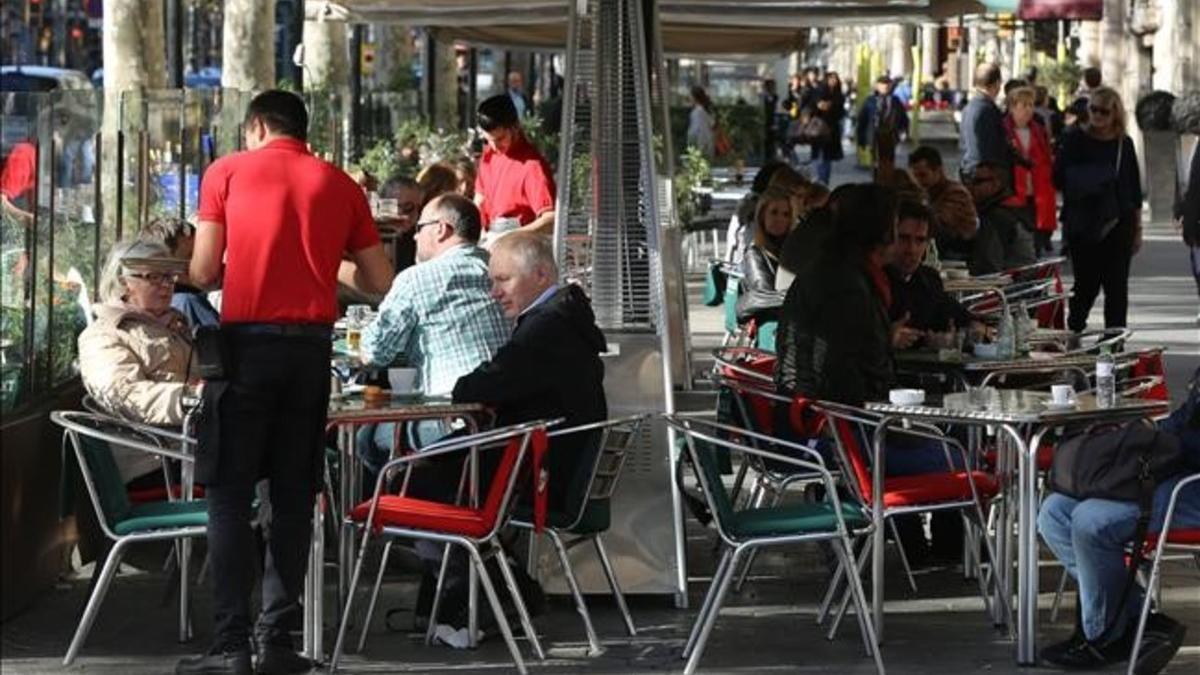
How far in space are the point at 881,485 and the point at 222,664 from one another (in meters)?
2.13

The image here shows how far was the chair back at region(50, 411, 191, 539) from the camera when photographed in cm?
895

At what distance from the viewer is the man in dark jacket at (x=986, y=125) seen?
21469 millimetres

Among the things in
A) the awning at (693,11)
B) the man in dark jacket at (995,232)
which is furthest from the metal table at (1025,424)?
the awning at (693,11)

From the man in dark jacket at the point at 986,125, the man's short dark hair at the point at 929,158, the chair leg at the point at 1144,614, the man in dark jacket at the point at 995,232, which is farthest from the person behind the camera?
the man in dark jacket at the point at 986,125

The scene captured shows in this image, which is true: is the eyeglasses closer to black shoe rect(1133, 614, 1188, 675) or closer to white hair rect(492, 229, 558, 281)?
white hair rect(492, 229, 558, 281)

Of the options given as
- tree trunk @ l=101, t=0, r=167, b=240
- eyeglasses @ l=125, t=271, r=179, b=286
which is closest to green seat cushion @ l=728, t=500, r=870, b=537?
eyeglasses @ l=125, t=271, r=179, b=286

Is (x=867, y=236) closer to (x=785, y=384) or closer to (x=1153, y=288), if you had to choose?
(x=785, y=384)

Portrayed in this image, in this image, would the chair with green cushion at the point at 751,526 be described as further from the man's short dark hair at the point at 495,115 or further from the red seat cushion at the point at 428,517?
the man's short dark hair at the point at 495,115

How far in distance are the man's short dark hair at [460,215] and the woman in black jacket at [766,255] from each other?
11.7ft

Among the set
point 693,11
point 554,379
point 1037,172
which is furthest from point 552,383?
point 1037,172

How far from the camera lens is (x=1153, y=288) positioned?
25.1 metres

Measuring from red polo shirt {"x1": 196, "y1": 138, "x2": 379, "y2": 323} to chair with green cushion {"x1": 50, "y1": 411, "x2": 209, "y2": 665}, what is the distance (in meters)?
0.66

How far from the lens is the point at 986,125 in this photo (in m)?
21.5

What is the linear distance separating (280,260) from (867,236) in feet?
7.87
